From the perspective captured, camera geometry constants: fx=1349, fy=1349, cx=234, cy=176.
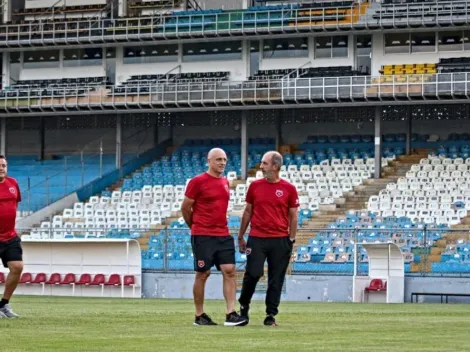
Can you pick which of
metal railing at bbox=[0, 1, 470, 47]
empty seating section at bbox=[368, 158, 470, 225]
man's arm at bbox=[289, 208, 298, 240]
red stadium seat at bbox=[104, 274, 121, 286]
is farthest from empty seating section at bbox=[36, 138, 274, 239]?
man's arm at bbox=[289, 208, 298, 240]

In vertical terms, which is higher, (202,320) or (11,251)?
(11,251)

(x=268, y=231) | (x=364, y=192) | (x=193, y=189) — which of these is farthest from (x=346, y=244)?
(x=193, y=189)

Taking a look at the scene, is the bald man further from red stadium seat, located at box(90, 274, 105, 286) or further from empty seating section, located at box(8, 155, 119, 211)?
empty seating section, located at box(8, 155, 119, 211)

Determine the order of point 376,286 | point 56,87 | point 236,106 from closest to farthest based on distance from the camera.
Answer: point 376,286 < point 236,106 < point 56,87

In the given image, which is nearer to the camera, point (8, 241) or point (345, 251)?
point (8, 241)

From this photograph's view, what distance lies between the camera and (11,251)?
658 inches

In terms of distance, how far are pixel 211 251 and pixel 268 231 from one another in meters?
0.75

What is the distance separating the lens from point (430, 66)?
50062 millimetres

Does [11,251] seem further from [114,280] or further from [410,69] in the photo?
[410,69]

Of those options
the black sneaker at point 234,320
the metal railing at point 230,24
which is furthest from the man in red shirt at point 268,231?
the metal railing at point 230,24

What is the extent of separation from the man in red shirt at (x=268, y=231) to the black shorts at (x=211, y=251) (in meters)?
0.19

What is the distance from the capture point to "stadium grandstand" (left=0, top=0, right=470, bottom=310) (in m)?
47.1

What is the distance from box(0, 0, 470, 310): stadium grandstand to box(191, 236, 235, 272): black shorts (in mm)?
26097

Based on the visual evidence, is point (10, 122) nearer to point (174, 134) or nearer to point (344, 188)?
point (174, 134)
